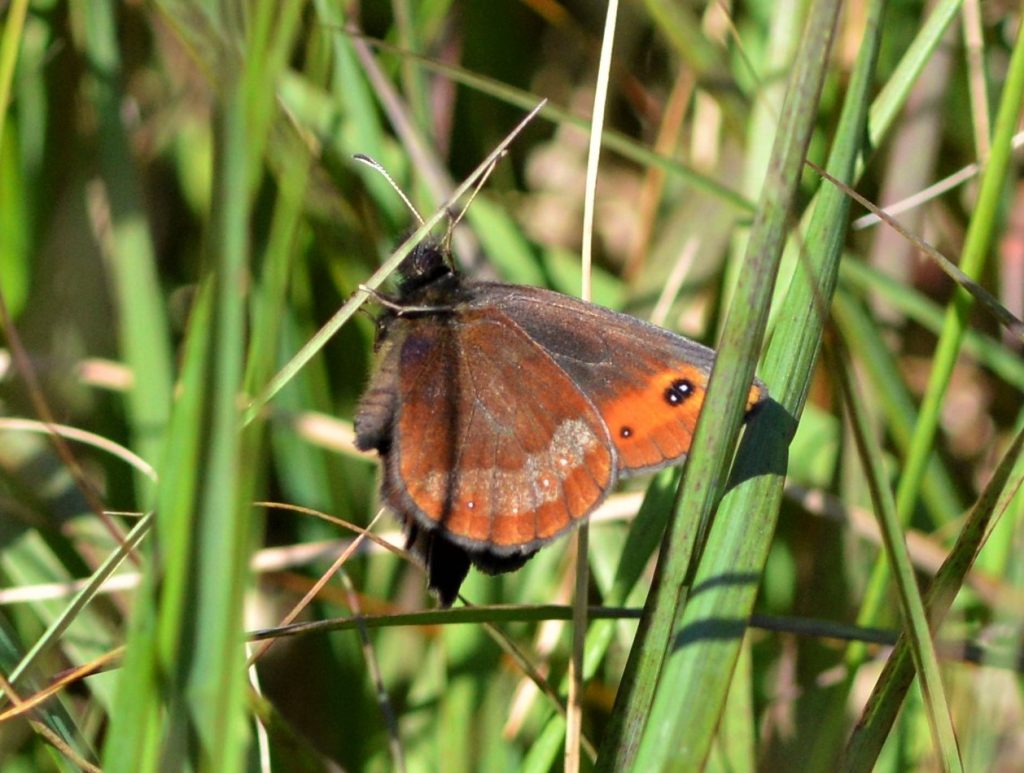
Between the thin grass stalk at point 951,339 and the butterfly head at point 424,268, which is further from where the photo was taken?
the butterfly head at point 424,268

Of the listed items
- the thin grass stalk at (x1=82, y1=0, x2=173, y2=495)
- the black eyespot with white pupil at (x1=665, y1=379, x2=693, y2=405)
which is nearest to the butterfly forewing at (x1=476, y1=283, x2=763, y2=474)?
the black eyespot with white pupil at (x1=665, y1=379, x2=693, y2=405)

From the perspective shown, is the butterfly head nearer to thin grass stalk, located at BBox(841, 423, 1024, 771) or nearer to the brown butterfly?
the brown butterfly

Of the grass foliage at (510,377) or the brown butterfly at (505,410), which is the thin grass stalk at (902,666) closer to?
the grass foliage at (510,377)

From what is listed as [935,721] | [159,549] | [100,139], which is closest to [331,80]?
[100,139]

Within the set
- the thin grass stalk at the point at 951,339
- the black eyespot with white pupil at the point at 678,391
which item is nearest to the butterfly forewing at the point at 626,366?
the black eyespot with white pupil at the point at 678,391

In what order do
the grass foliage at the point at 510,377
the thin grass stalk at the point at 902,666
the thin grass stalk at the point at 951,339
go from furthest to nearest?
the thin grass stalk at the point at 951,339
the thin grass stalk at the point at 902,666
the grass foliage at the point at 510,377

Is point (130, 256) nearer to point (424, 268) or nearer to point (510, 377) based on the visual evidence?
point (424, 268)

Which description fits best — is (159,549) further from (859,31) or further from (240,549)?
(859,31)

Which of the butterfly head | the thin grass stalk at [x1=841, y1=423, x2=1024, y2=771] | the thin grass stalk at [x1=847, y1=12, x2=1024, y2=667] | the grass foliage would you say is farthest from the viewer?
the butterfly head
